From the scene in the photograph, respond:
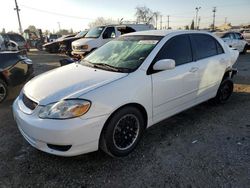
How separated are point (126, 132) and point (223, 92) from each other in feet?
9.83

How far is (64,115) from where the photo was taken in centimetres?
270

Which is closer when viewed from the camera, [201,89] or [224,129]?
[224,129]

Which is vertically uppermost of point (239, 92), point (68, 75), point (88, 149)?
point (68, 75)

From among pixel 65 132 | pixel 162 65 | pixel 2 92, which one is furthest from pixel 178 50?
pixel 2 92

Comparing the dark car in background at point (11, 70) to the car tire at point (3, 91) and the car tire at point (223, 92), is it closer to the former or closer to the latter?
the car tire at point (3, 91)

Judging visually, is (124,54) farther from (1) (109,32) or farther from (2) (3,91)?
(1) (109,32)

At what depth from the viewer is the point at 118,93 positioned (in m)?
2.95

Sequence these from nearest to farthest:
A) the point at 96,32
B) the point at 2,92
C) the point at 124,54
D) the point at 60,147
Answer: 1. the point at 60,147
2. the point at 124,54
3. the point at 2,92
4. the point at 96,32

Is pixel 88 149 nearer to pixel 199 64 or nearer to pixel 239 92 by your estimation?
pixel 199 64

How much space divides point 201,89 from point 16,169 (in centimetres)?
327

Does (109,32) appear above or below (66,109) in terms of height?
above

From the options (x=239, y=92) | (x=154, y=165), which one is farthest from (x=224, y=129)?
(x=239, y=92)

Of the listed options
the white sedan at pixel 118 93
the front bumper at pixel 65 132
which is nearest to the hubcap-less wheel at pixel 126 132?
the white sedan at pixel 118 93

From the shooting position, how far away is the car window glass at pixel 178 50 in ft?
12.1
